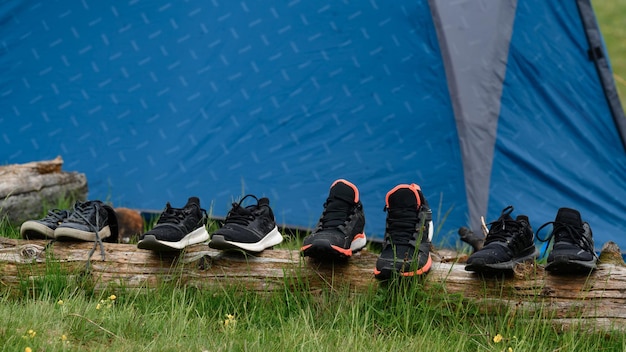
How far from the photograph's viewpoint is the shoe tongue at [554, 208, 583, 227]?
287 centimetres

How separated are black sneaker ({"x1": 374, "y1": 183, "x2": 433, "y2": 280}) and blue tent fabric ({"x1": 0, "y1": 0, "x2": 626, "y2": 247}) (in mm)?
1320

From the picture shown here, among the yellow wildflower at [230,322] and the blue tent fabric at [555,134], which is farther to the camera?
the blue tent fabric at [555,134]

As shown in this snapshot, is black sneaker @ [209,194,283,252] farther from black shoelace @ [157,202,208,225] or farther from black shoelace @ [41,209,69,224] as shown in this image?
black shoelace @ [41,209,69,224]

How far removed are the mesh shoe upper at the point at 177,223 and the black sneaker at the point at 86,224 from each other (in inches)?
7.9

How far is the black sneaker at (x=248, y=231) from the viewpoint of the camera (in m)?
2.85

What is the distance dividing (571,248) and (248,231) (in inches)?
42.1

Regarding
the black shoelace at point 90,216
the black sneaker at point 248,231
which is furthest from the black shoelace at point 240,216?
the black shoelace at point 90,216

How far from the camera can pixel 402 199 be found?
9.64ft

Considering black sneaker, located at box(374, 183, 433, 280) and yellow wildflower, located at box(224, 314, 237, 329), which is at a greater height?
black sneaker, located at box(374, 183, 433, 280)

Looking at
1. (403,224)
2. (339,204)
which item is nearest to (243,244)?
(339,204)

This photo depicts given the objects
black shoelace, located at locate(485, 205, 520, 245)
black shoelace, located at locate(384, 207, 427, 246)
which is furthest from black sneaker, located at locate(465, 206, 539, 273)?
black shoelace, located at locate(384, 207, 427, 246)

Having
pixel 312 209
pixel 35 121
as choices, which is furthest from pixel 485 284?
pixel 35 121

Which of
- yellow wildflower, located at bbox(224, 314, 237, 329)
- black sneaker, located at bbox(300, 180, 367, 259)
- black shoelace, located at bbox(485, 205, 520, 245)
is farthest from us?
black shoelace, located at bbox(485, 205, 520, 245)

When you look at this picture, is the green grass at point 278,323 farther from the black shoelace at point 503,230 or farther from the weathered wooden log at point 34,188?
the weathered wooden log at point 34,188
